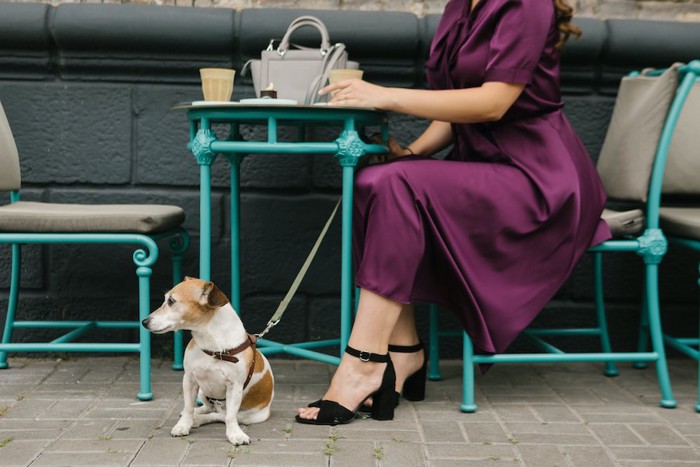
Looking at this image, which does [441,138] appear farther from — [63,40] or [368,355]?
[63,40]

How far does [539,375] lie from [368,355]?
1.07 m

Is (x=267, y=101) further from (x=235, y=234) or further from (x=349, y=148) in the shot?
(x=235, y=234)

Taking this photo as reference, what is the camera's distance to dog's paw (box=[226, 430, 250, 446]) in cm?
272

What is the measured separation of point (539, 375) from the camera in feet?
12.4

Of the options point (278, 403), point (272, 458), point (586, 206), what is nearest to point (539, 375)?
point (586, 206)

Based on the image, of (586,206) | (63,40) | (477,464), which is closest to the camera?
(477,464)

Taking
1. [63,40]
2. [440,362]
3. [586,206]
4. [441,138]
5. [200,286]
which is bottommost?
[440,362]

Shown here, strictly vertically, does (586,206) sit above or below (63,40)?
below

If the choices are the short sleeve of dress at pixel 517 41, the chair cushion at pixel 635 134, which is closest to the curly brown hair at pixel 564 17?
the short sleeve of dress at pixel 517 41

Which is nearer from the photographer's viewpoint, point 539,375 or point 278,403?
point 278,403

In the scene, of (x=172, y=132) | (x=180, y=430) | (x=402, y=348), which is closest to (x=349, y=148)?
(x=402, y=348)

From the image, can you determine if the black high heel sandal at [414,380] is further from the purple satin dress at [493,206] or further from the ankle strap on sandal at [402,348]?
the purple satin dress at [493,206]

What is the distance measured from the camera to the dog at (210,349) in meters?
2.73

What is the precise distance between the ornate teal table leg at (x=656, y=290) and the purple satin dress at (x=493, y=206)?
168mm
